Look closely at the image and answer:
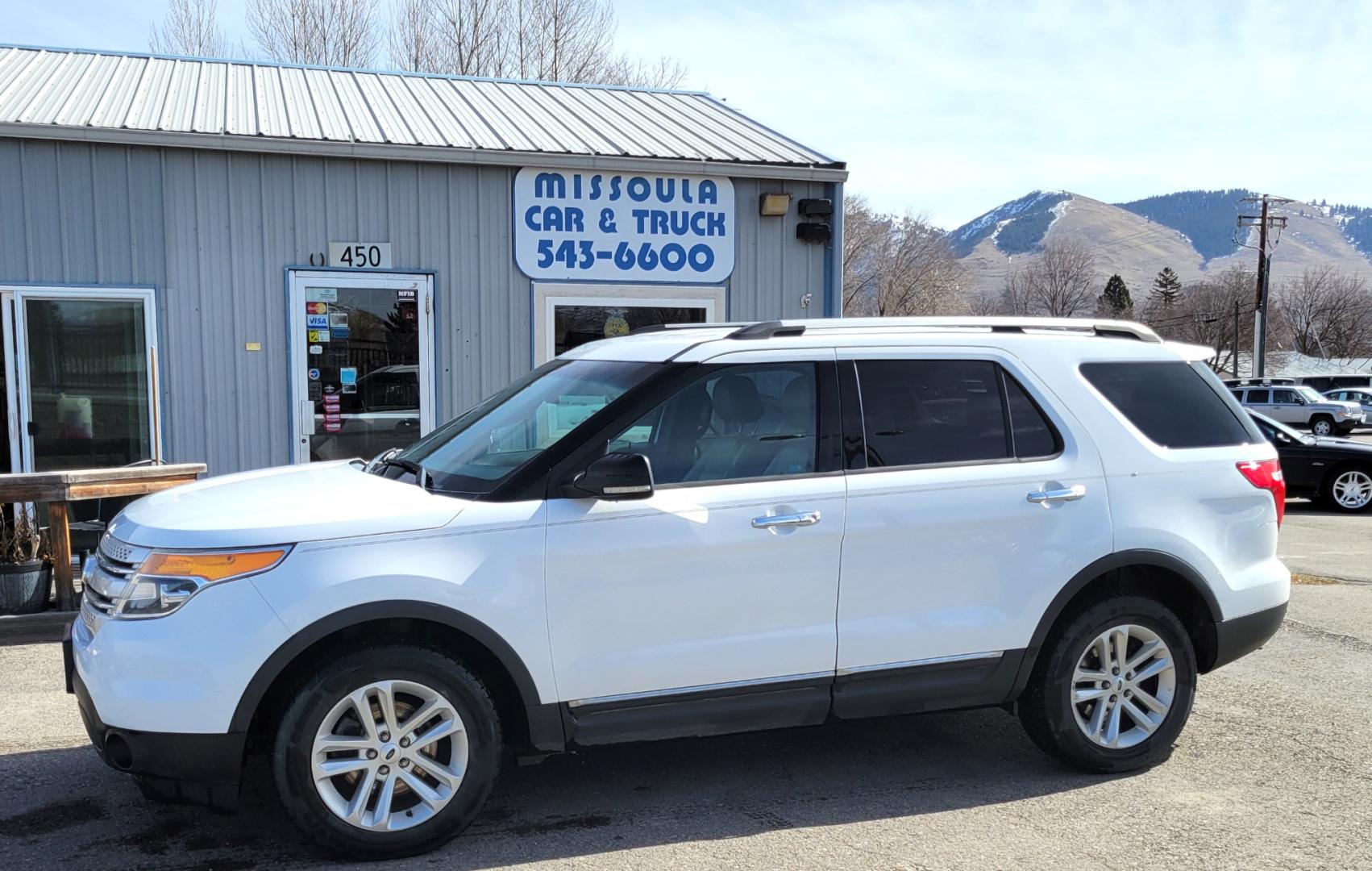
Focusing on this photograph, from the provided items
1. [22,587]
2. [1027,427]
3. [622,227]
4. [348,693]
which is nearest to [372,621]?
[348,693]

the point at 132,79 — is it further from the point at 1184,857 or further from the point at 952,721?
the point at 1184,857

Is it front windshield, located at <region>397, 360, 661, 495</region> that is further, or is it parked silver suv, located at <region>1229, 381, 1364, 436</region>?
parked silver suv, located at <region>1229, 381, 1364, 436</region>

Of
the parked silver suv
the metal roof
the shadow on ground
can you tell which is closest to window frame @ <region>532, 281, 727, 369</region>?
the metal roof

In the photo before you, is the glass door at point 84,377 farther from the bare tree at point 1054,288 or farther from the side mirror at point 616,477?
the bare tree at point 1054,288

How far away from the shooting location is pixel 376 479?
427cm

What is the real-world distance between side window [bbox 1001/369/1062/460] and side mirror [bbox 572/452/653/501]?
1.63m

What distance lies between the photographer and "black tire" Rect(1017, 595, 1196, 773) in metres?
4.47

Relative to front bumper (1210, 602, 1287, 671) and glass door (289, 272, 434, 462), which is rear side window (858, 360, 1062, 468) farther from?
glass door (289, 272, 434, 462)

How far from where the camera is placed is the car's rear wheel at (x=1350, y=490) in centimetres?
1395

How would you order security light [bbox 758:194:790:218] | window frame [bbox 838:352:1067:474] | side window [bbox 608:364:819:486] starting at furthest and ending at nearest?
security light [bbox 758:194:790:218]
window frame [bbox 838:352:1067:474]
side window [bbox 608:364:819:486]

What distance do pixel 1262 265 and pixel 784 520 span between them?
157ft

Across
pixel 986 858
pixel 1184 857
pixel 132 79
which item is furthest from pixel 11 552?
pixel 1184 857

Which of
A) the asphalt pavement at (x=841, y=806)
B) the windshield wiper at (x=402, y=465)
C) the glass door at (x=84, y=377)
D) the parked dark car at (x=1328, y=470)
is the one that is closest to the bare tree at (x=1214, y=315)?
the parked dark car at (x=1328, y=470)

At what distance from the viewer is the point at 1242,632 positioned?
4.76m
